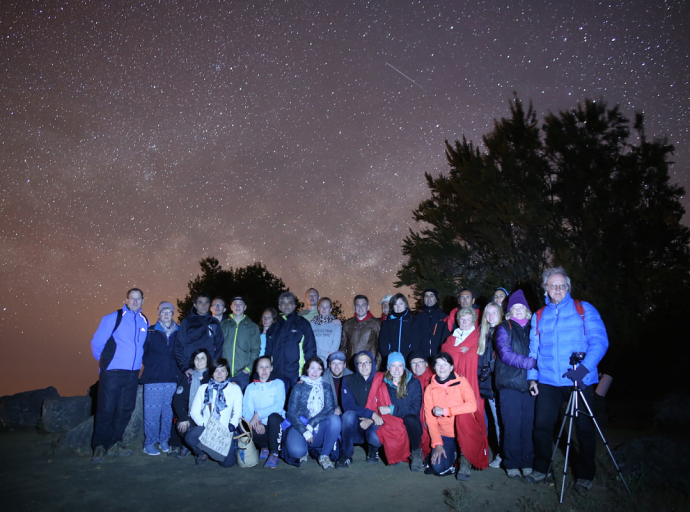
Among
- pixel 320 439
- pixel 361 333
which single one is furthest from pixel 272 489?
pixel 361 333

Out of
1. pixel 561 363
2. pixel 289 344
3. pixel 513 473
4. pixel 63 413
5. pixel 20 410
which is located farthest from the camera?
pixel 20 410

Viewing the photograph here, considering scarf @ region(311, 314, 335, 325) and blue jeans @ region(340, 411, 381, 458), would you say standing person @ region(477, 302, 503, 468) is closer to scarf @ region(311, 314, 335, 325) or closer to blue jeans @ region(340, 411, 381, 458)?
blue jeans @ region(340, 411, 381, 458)

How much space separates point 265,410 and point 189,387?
108cm

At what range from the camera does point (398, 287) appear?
19812 millimetres

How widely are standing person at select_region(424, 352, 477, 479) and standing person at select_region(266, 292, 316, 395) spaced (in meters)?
1.97

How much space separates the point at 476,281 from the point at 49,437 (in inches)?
562

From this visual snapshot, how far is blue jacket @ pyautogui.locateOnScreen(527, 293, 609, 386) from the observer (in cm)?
480

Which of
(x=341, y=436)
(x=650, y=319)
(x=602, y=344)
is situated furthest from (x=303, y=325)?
(x=650, y=319)

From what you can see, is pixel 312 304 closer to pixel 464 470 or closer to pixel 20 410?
pixel 464 470

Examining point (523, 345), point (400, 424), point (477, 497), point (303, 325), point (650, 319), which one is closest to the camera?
point (477, 497)

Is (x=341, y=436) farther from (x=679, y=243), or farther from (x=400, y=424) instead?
(x=679, y=243)

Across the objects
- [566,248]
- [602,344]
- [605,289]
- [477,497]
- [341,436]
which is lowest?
[477,497]

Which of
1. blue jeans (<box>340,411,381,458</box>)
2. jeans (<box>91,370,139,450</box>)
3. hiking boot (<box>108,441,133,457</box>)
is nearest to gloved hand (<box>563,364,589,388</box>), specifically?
blue jeans (<box>340,411,381,458</box>)

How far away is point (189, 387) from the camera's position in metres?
6.48
